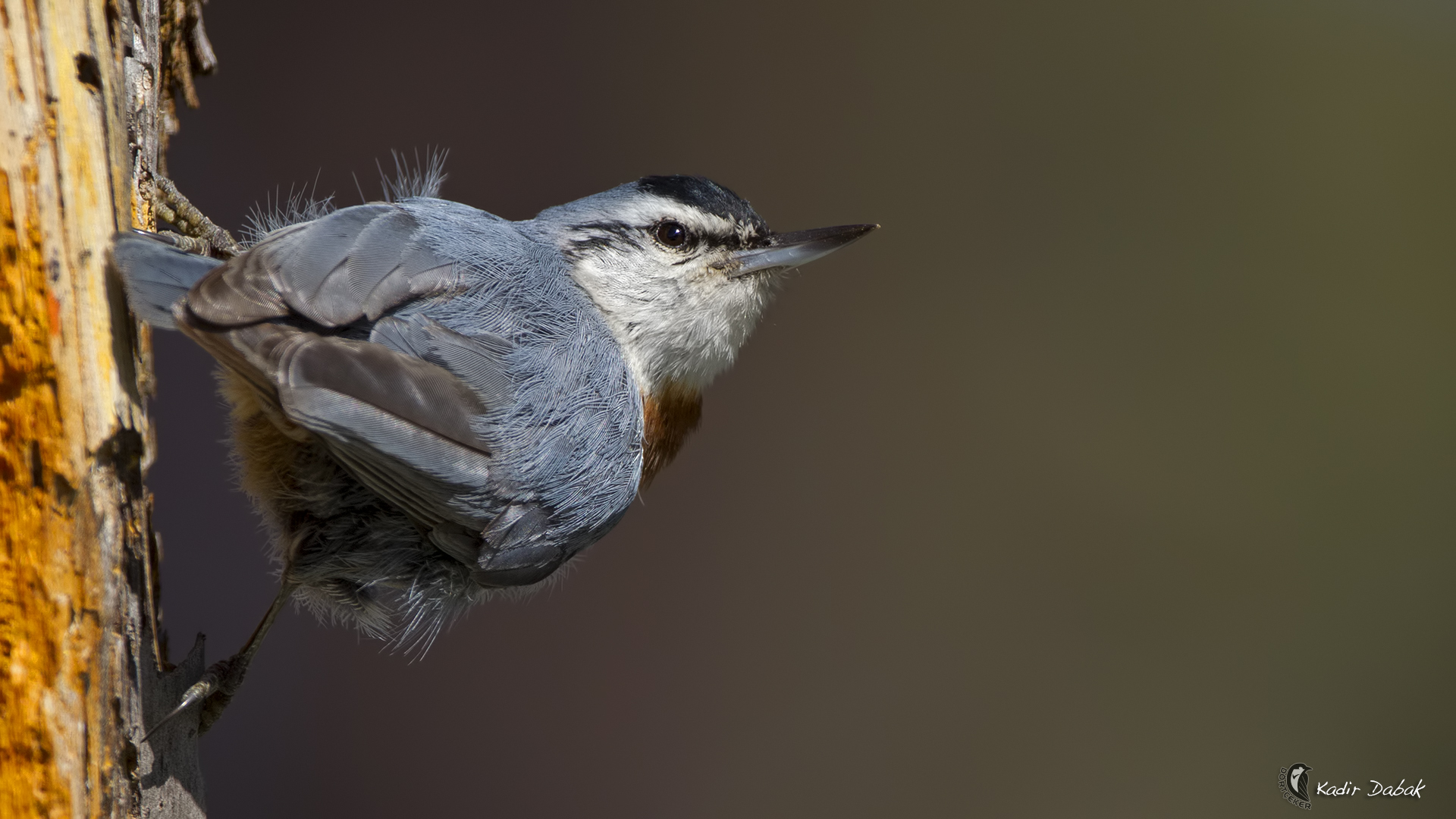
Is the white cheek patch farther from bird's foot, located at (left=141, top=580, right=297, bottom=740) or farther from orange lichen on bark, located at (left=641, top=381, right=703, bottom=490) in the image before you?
bird's foot, located at (left=141, top=580, right=297, bottom=740)

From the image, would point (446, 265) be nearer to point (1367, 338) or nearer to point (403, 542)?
point (403, 542)

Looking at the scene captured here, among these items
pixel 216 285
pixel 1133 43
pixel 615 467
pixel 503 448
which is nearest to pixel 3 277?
pixel 216 285

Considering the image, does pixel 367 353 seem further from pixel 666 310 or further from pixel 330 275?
pixel 666 310

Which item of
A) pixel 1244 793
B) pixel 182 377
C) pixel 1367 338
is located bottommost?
pixel 1244 793

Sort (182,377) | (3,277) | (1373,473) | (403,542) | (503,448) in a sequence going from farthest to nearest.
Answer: (1373,473), (182,377), (403,542), (503,448), (3,277)

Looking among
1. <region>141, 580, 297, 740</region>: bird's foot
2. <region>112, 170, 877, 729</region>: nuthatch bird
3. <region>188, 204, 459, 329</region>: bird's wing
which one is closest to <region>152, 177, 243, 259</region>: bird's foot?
<region>112, 170, 877, 729</region>: nuthatch bird

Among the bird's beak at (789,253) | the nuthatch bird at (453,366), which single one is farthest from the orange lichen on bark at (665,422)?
the bird's beak at (789,253)
